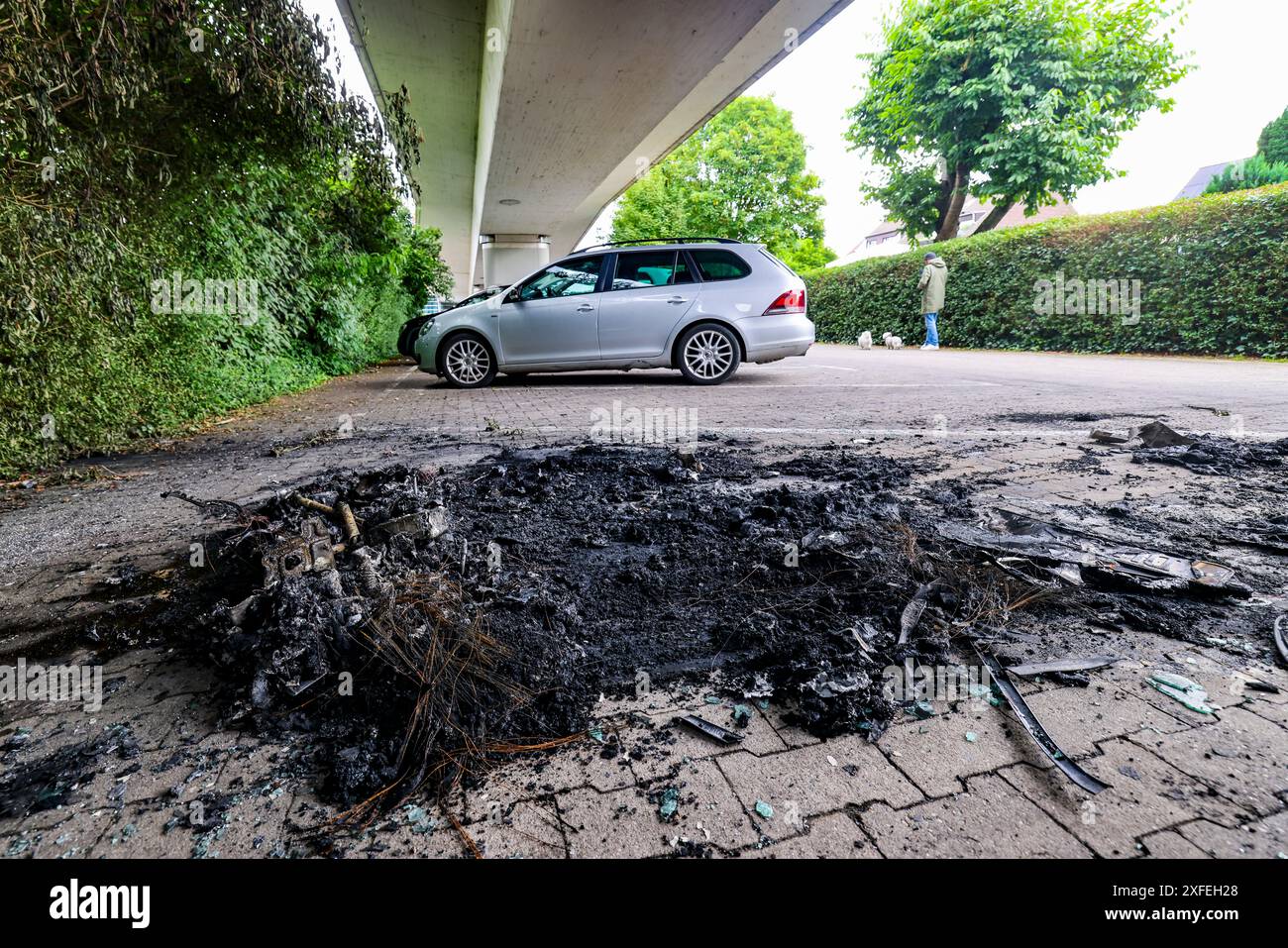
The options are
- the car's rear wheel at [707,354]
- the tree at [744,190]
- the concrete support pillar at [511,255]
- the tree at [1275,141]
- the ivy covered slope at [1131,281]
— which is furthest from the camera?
the tree at [744,190]

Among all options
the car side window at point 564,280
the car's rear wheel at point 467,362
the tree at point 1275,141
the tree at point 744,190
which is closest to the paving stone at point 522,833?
the car side window at point 564,280

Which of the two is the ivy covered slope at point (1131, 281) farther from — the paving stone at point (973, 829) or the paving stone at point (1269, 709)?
the paving stone at point (973, 829)

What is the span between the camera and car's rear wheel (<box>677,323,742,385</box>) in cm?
977

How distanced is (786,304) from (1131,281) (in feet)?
31.9

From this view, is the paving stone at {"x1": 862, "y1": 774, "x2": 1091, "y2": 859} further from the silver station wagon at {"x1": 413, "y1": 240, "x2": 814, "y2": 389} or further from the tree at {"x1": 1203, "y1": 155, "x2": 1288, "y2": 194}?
the tree at {"x1": 1203, "y1": 155, "x2": 1288, "y2": 194}

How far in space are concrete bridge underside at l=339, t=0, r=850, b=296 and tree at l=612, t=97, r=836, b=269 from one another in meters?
22.7

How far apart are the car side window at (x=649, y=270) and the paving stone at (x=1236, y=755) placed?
344 inches

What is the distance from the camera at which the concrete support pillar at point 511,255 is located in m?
32.5

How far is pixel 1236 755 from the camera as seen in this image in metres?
1.60

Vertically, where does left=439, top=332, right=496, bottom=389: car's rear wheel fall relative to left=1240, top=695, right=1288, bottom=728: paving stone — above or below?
above

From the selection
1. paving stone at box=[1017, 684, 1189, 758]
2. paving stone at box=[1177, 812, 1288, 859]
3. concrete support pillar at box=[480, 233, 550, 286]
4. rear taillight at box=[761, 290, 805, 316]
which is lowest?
paving stone at box=[1177, 812, 1288, 859]

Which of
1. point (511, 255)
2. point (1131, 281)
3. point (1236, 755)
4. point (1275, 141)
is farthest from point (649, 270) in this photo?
point (1275, 141)

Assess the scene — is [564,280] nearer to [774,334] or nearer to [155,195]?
[774,334]

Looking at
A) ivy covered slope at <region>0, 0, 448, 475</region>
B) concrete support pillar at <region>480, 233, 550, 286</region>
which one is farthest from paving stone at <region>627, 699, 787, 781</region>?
concrete support pillar at <region>480, 233, 550, 286</region>
